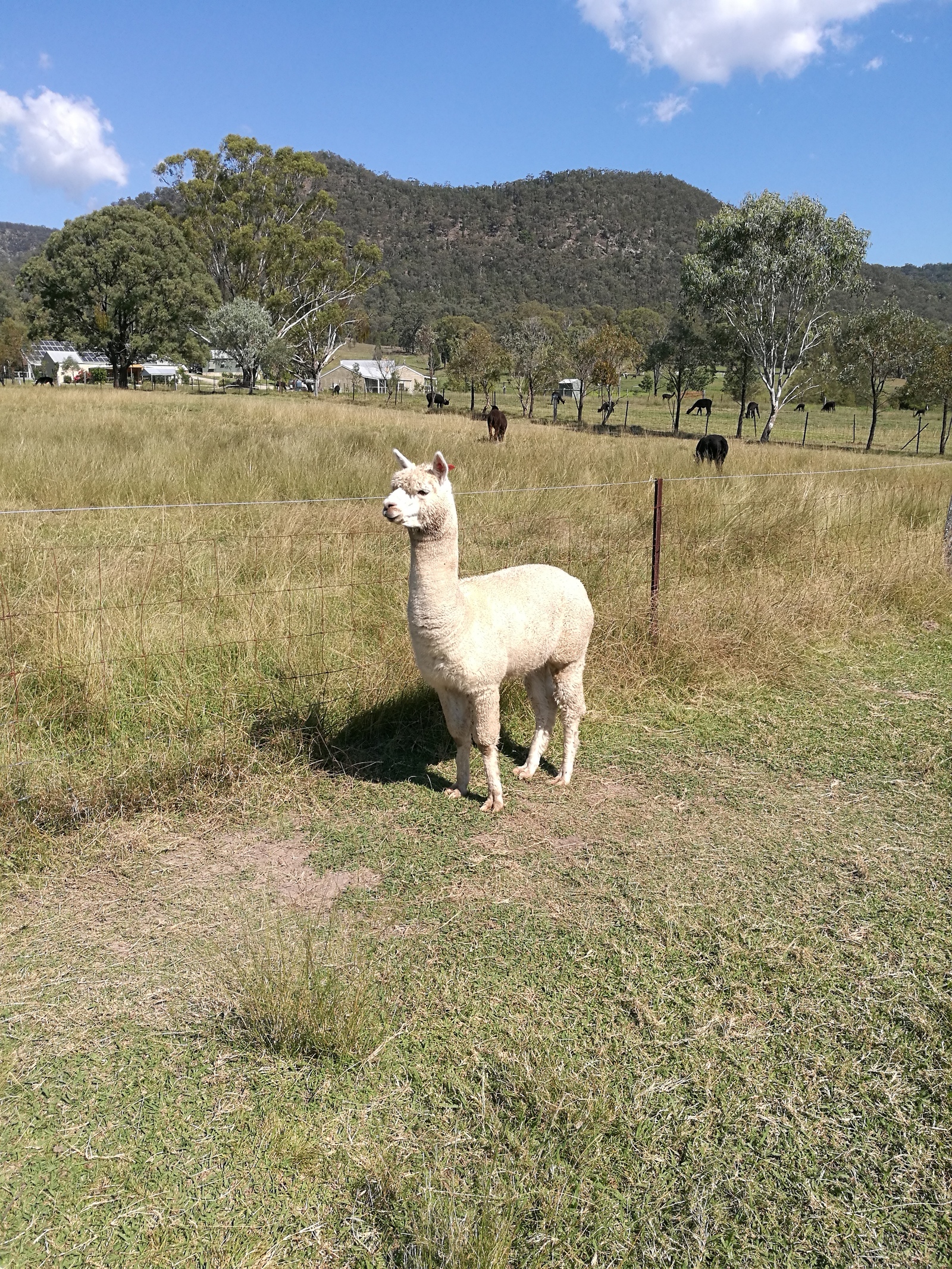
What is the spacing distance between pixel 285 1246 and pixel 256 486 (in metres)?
8.95

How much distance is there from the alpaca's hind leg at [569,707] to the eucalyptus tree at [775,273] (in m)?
29.1

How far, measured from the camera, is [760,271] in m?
30.0

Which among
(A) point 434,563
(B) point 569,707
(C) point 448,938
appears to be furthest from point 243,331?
(C) point 448,938

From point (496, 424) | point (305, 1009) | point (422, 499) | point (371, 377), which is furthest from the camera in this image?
point (371, 377)

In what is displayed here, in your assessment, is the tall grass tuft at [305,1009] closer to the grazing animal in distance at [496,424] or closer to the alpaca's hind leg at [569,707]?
the alpaca's hind leg at [569,707]

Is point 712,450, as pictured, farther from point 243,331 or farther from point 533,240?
point 533,240

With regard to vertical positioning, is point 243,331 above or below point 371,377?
above

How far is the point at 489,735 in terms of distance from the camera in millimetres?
4098

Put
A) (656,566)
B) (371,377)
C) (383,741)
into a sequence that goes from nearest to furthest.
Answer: (383,741) < (656,566) < (371,377)

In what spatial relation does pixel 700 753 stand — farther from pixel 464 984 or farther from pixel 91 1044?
pixel 91 1044

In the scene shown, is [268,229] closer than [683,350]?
No

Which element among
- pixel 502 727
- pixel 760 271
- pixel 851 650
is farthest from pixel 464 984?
pixel 760 271

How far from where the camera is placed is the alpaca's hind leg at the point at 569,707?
4.57 meters

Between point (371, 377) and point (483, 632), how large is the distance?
3098 inches
